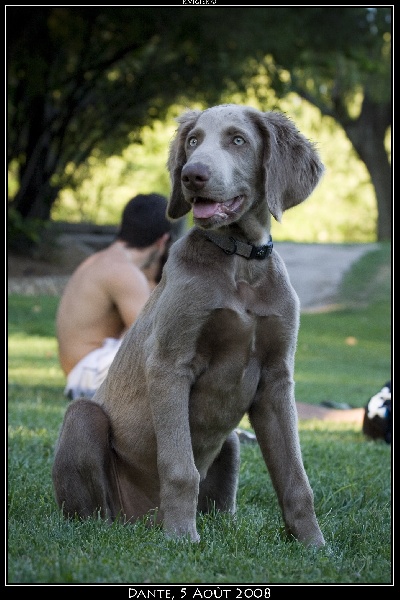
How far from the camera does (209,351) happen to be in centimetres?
401

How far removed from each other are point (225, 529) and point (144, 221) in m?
4.07

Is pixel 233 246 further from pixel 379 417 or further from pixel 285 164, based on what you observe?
pixel 379 417

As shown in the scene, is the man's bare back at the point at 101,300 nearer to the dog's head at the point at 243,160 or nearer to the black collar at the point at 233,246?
the dog's head at the point at 243,160

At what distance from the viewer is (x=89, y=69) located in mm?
20875

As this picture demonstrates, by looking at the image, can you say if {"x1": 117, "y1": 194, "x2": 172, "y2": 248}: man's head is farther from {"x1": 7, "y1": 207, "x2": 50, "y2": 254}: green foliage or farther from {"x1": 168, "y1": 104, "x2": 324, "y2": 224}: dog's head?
{"x1": 7, "y1": 207, "x2": 50, "y2": 254}: green foliage

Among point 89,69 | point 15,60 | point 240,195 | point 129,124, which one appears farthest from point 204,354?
point 129,124

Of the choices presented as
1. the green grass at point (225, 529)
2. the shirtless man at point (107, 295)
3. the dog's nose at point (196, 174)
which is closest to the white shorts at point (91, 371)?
the shirtless man at point (107, 295)

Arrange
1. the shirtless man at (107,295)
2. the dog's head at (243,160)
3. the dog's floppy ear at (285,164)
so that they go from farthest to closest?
the shirtless man at (107,295)
the dog's floppy ear at (285,164)
the dog's head at (243,160)

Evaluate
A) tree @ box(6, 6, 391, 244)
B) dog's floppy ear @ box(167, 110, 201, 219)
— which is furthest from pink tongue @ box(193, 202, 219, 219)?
tree @ box(6, 6, 391, 244)

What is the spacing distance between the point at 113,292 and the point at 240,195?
362 cm

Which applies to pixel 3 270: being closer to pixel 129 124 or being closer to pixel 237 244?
pixel 237 244

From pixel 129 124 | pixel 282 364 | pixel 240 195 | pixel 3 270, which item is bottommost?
pixel 282 364

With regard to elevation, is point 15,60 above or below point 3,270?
above

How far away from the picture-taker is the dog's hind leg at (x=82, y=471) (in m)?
4.38
